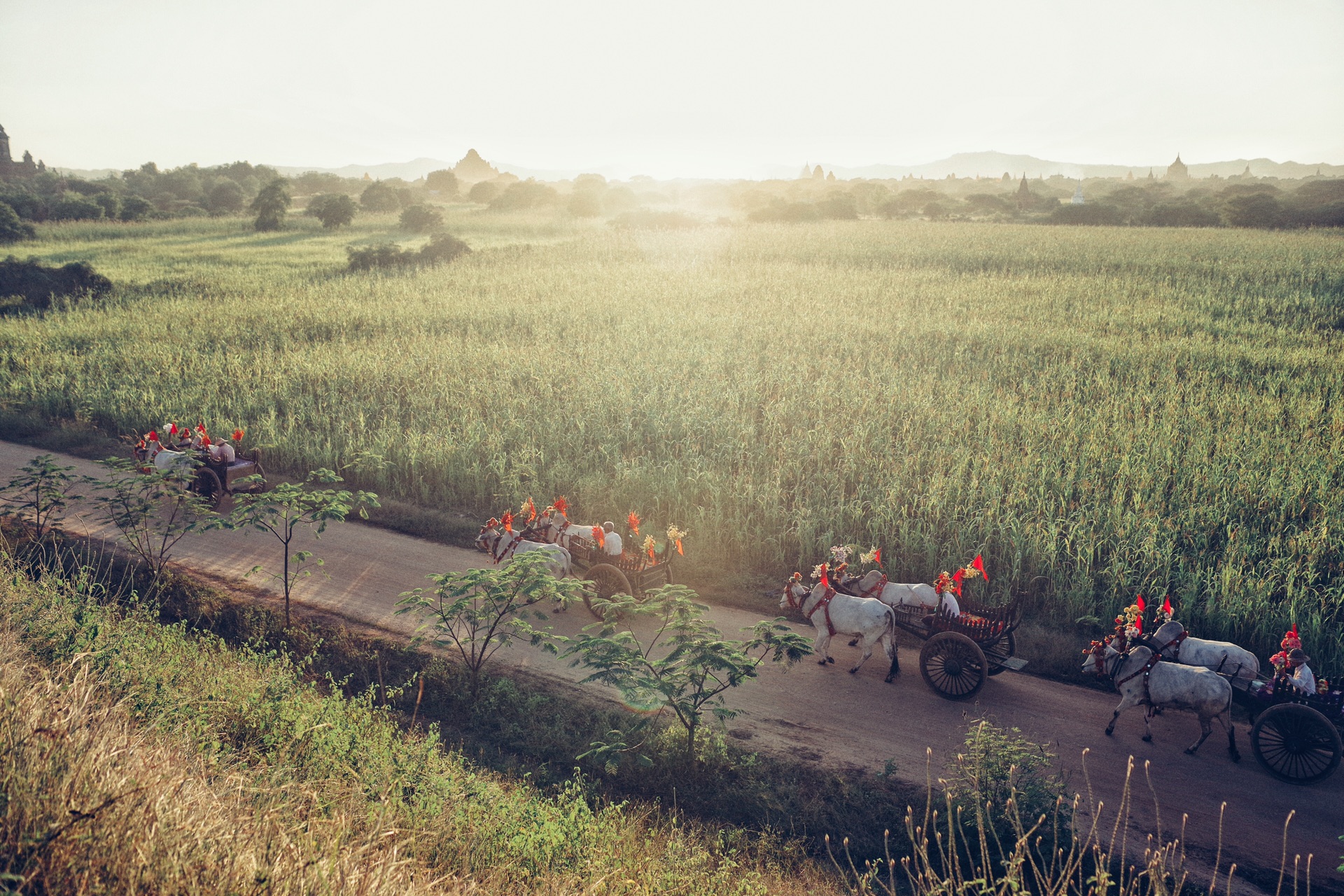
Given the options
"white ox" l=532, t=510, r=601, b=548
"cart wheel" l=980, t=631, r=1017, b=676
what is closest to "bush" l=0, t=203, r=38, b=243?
"white ox" l=532, t=510, r=601, b=548

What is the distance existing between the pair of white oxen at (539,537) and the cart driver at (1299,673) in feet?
24.2

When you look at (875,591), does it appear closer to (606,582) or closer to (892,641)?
(892,641)

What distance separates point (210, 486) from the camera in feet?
38.8

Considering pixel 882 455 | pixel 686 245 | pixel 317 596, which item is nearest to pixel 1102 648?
pixel 882 455

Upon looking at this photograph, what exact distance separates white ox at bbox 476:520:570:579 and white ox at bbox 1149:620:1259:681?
258 inches

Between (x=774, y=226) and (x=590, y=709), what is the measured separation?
184 ft

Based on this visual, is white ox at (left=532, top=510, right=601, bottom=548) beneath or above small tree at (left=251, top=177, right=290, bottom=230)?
beneath

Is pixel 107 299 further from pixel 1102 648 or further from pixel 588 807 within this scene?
pixel 1102 648

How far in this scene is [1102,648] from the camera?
7207mm

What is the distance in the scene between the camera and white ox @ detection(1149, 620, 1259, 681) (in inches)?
274

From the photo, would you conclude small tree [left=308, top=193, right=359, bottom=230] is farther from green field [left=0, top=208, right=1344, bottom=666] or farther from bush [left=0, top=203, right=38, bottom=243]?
green field [left=0, top=208, right=1344, bottom=666]

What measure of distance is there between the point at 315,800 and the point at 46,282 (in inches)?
1340

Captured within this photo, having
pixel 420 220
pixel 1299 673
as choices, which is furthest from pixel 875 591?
pixel 420 220

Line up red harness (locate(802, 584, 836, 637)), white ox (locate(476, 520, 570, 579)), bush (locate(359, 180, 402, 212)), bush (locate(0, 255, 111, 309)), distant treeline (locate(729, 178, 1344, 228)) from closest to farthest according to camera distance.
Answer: red harness (locate(802, 584, 836, 637)) < white ox (locate(476, 520, 570, 579)) < bush (locate(0, 255, 111, 309)) < distant treeline (locate(729, 178, 1344, 228)) < bush (locate(359, 180, 402, 212))
